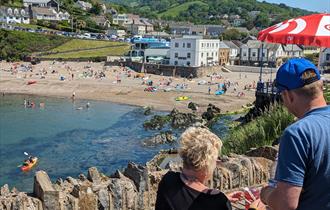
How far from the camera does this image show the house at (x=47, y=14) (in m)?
123

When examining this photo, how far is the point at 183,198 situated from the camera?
379cm

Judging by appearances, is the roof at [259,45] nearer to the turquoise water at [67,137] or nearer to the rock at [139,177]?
the turquoise water at [67,137]

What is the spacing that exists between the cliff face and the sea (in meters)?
18.2

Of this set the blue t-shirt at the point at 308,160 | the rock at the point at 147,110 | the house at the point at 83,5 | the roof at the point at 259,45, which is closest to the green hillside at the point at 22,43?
the roof at the point at 259,45

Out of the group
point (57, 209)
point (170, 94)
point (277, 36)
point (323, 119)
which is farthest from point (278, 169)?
point (170, 94)

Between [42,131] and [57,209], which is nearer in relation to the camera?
[57,209]

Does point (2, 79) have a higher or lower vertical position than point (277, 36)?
lower

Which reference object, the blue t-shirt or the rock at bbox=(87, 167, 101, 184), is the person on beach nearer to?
the blue t-shirt

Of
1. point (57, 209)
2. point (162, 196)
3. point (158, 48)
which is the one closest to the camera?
point (162, 196)

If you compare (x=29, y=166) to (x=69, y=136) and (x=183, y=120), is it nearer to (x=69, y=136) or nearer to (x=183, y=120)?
(x=69, y=136)

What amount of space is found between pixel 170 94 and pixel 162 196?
55163mm

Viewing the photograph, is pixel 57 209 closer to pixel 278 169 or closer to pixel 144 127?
pixel 278 169

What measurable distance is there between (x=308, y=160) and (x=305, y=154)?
0.05 metres

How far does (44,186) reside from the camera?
700 cm
